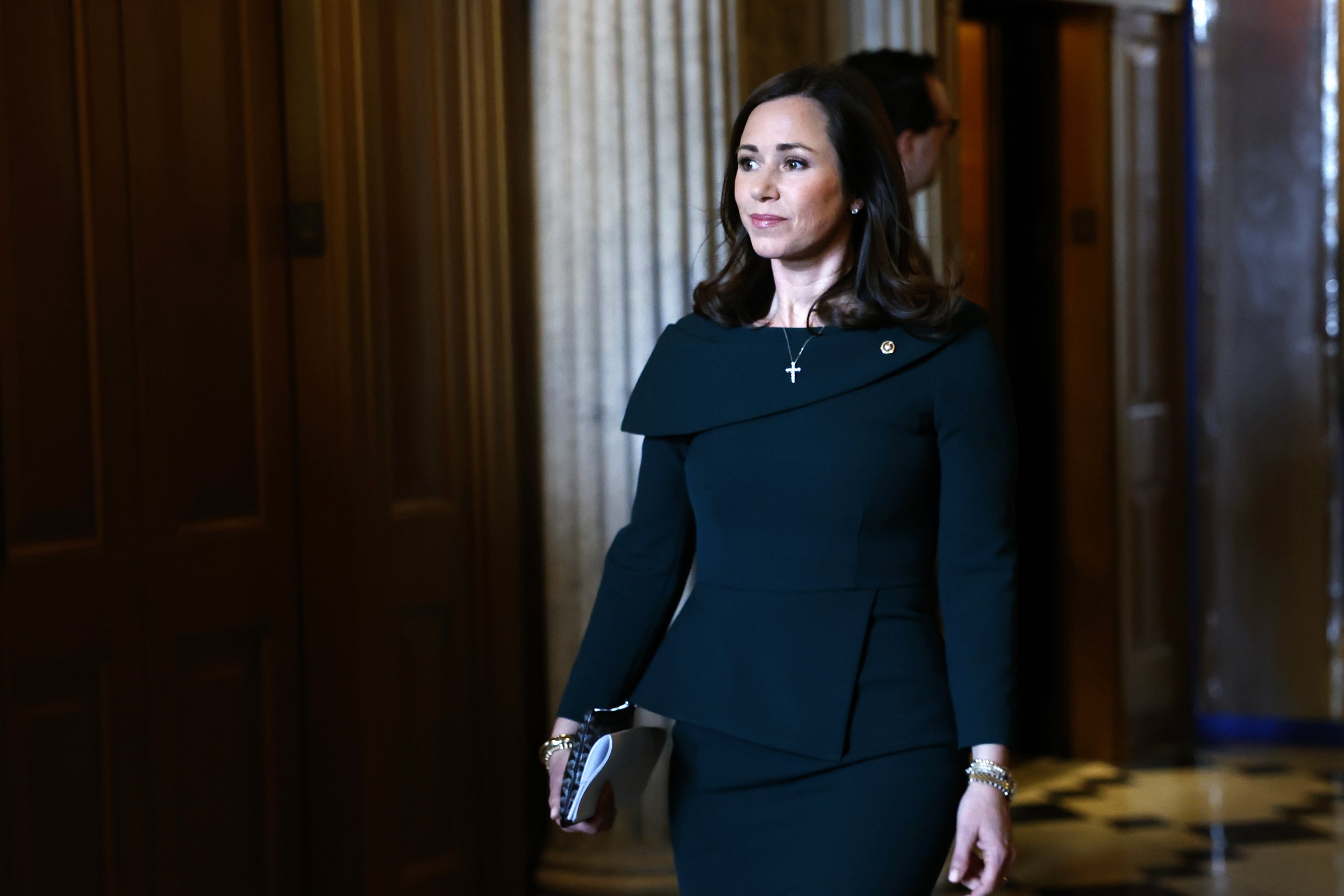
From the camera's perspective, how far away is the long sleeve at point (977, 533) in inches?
68.2

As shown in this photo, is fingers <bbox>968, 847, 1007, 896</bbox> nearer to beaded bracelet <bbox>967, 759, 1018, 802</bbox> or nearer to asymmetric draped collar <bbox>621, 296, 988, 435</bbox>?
beaded bracelet <bbox>967, 759, 1018, 802</bbox>

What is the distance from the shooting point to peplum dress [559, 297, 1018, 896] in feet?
5.73

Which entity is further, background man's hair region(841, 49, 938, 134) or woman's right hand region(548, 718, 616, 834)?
background man's hair region(841, 49, 938, 134)

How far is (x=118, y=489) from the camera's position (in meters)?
2.79

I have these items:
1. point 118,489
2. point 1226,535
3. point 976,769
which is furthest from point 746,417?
point 1226,535

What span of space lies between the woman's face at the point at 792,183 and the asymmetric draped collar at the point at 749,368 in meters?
0.12

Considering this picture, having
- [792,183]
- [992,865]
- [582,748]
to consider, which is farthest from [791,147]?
[992,865]

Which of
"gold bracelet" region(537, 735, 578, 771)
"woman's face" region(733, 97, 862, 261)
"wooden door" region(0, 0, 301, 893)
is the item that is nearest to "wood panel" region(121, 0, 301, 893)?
"wooden door" region(0, 0, 301, 893)

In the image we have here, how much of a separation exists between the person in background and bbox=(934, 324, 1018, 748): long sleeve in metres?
1.54

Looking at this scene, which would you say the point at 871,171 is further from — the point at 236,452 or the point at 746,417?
the point at 236,452

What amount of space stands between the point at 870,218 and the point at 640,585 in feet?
1.93

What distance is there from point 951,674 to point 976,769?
4.8 inches

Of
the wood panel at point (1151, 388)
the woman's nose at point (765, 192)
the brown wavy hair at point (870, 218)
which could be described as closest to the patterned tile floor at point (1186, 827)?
the wood panel at point (1151, 388)

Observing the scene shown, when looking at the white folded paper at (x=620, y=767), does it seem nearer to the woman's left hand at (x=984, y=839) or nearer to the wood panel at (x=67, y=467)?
the woman's left hand at (x=984, y=839)
